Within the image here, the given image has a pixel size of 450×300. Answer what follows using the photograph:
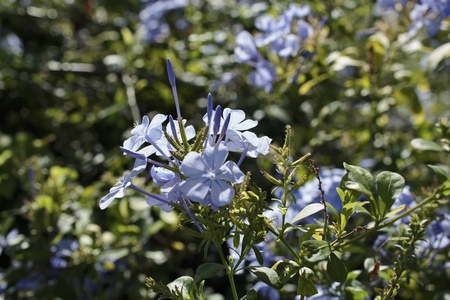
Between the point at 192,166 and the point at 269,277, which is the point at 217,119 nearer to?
the point at 192,166

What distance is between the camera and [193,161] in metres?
0.73

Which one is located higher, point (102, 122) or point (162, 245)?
point (102, 122)

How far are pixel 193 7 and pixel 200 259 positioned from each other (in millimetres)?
1362

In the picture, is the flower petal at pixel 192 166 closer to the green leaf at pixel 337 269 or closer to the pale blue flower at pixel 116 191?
the pale blue flower at pixel 116 191

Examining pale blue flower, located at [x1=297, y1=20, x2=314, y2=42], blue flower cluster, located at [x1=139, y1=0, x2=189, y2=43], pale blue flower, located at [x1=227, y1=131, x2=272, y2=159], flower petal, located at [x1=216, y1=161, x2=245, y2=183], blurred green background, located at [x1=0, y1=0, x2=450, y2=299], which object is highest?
flower petal, located at [x1=216, y1=161, x2=245, y2=183]

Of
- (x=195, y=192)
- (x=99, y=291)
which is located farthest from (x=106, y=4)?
(x=195, y=192)

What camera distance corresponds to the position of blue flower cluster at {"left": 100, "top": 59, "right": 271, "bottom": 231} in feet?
2.38

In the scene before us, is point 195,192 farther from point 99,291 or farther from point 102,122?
point 102,122

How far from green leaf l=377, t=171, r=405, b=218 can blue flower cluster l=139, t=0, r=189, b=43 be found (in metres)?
1.72

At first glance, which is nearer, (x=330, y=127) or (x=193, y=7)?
(x=330, y=127)

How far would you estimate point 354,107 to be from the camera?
7.29 ft

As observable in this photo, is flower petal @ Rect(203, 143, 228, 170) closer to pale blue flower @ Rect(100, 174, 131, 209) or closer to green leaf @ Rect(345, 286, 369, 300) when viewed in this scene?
pale blue flower @ Rect(100, 174, 131, 209)

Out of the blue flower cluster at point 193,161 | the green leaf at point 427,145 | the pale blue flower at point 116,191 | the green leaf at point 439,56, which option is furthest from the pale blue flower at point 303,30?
the pale blue flower at point 116,191

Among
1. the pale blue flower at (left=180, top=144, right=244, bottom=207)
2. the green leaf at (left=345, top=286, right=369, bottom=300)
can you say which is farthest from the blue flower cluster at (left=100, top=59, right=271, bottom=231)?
the green leaf at (left=345, top=286, right=369, bottom=300)
